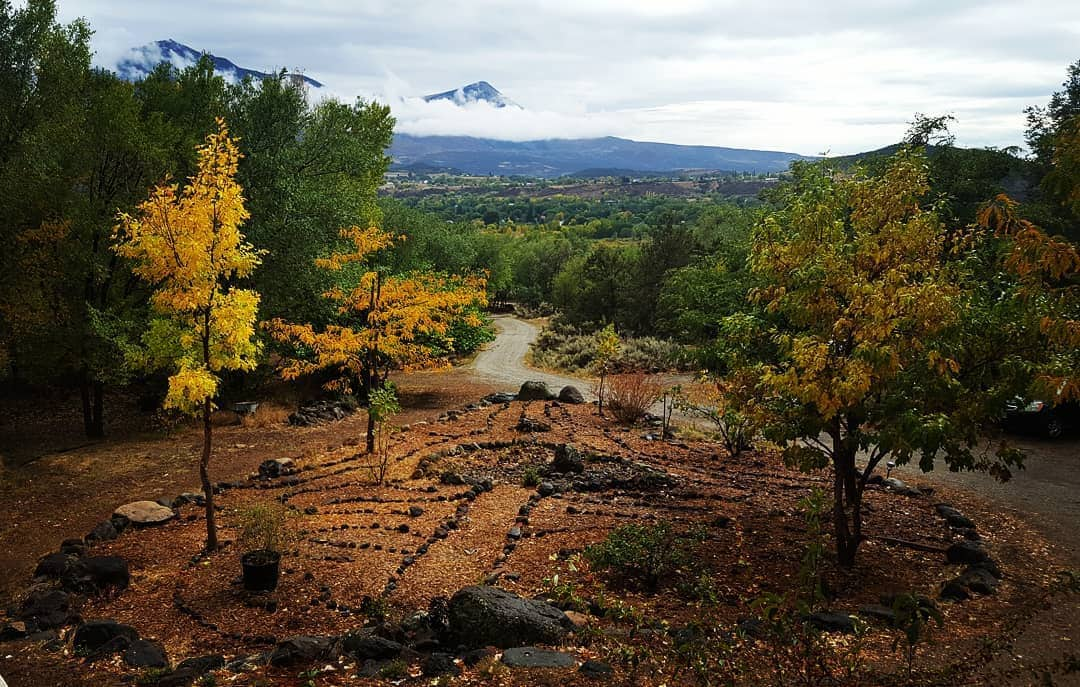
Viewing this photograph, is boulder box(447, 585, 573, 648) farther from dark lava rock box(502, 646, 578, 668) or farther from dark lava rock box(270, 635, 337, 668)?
dark lava rock box(270, 635, 337, 668)

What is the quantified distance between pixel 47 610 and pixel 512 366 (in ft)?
88.1

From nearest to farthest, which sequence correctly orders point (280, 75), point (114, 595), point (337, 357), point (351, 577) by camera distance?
point (114, 595) → point (351, 577) → point (337, 357) → point (280, 75)

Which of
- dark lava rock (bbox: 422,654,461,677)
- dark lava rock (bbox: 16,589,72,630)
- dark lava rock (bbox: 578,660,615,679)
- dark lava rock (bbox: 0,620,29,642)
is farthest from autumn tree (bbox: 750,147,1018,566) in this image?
dark lava rock (bbox: 0,620,29,642)

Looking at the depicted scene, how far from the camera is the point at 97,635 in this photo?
7.68 m

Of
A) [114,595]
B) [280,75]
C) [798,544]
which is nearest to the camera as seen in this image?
[114,595]

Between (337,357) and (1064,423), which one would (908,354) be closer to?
(337,357)

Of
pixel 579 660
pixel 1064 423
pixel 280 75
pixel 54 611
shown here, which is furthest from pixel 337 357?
pixel 1064 423

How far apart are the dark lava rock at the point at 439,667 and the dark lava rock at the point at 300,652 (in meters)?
1.25

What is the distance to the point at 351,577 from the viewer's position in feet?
31.9

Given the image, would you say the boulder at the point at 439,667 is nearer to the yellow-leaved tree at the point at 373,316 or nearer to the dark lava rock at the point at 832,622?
the dark lava rock at the point at 832,622

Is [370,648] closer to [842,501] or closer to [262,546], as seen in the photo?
[262,546]

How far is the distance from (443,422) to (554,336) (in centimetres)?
2104

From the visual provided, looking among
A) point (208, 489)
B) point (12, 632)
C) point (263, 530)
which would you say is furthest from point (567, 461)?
point (12, 632)

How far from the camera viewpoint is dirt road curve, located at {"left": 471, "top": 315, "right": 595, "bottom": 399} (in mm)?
29359
